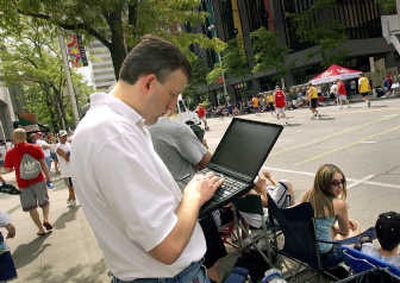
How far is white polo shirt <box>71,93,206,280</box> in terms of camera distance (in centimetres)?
134

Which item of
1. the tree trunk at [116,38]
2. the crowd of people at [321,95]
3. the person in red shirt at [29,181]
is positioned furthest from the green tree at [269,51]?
the person in red shirt at [29,181]

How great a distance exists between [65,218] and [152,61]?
7.27 m

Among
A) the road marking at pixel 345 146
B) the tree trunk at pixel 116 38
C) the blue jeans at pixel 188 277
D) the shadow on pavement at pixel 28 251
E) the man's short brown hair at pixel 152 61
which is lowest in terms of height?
the road marking at pixel 345 146

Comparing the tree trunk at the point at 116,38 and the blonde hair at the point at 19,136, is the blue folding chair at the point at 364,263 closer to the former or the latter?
the tree trunk at the point at 116,38

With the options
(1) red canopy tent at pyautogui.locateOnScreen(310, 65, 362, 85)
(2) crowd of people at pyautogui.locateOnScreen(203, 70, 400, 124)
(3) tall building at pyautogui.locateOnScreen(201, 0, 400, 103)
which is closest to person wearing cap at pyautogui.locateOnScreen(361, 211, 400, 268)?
(2) crowd of people at pyautogui.locateOnScreen(203, 70, 400, 124)

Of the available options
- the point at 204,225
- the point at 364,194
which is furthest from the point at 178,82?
the point at 364,194

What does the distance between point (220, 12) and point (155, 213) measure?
57.7 m

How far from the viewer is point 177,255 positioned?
142cm

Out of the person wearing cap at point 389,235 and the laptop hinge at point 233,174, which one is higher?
the laptop hinge at point 233,174

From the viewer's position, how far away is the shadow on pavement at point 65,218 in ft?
25.1

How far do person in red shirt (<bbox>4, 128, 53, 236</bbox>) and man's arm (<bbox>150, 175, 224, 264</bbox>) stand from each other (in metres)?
6.19

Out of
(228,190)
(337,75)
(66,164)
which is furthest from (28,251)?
(337,75)

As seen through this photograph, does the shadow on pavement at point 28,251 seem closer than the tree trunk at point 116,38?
Yes

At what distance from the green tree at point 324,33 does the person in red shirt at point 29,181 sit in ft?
89.0
